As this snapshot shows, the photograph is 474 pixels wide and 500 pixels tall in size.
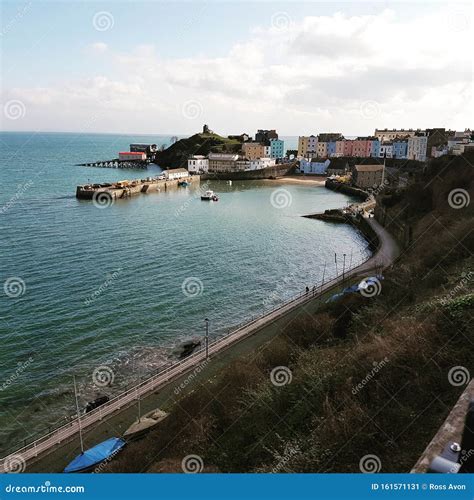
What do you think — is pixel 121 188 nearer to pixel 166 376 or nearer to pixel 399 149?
pixel 166 376

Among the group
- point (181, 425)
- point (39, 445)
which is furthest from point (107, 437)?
point (181, 425)

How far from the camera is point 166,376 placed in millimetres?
15602

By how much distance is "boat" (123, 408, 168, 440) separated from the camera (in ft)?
40.1

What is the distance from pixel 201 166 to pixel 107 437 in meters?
83.0

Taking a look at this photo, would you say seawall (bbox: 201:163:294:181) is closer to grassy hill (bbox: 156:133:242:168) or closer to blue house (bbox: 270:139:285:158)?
grassy hill (bbox: 156:133:242:168)

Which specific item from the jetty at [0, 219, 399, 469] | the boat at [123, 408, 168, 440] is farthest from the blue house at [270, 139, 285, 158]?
the boat at [123, 408, 168, 440]

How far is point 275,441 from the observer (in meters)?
9.36

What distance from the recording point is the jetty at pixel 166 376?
40.3 feet

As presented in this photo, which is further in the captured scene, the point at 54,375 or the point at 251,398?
the point at 54,375

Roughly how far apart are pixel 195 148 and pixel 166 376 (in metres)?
101

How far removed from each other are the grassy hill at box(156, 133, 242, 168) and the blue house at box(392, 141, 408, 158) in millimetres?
36205

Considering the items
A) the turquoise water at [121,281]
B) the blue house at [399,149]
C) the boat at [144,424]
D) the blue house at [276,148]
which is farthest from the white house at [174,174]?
the boat at [144,424]

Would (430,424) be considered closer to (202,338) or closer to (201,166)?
(202,338)

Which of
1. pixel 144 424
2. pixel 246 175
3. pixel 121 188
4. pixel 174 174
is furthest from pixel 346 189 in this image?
pixel 144 424
